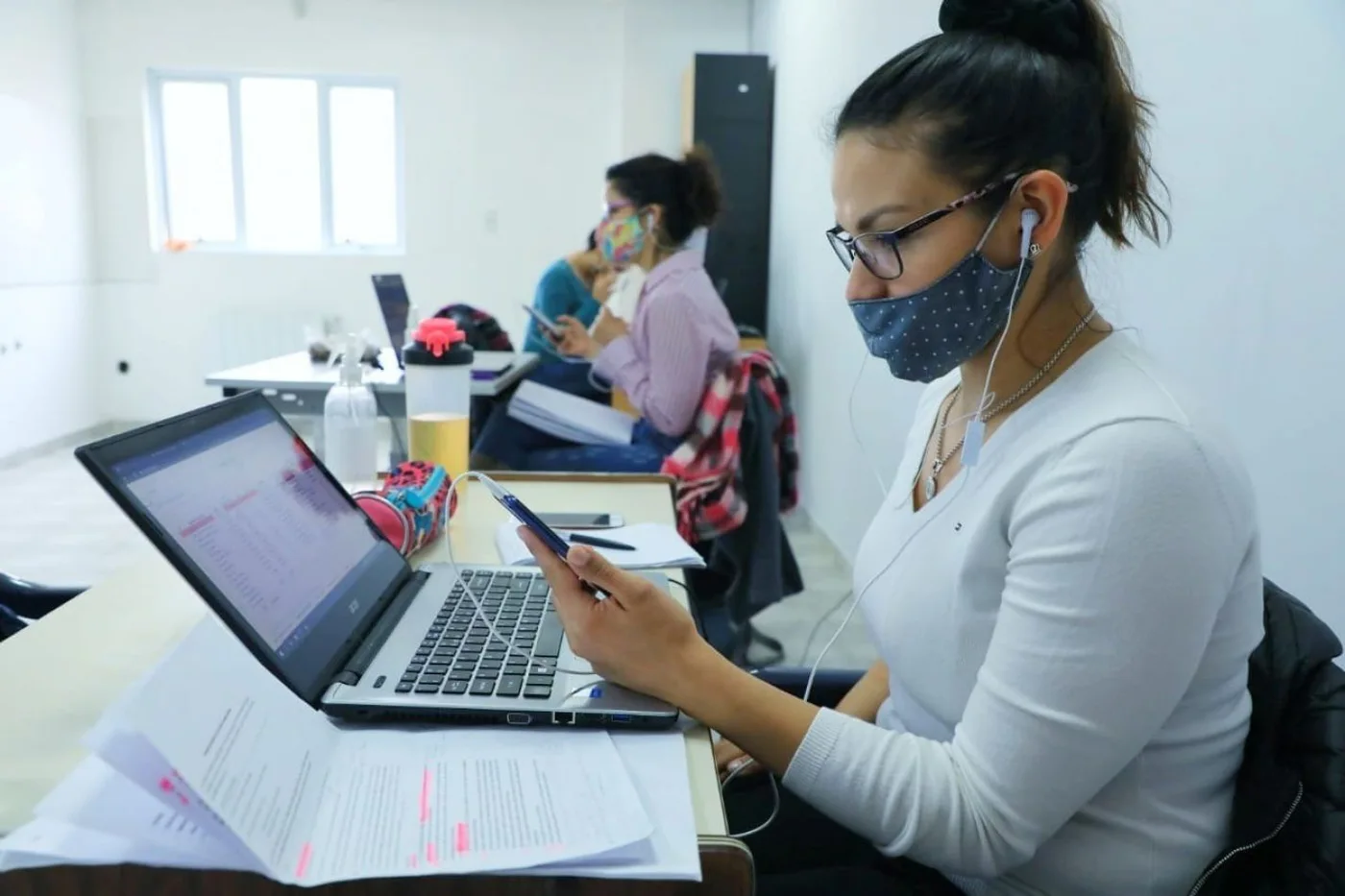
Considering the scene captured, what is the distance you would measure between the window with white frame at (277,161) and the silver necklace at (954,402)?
16.3 ft

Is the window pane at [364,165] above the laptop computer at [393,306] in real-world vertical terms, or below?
above

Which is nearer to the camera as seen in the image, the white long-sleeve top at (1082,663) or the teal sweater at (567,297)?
the white long-sleeve top at (1082,663)

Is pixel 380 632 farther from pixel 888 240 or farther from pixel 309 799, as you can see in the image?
pixel 888 240

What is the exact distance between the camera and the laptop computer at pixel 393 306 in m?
2.91

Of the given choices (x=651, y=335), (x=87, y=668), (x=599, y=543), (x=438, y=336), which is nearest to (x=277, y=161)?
(x=651, y=335)

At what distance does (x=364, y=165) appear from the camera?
216 inches

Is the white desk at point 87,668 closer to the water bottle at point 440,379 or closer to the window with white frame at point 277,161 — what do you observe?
the water bottle at point 440,379

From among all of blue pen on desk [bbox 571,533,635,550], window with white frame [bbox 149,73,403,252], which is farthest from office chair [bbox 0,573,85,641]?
window with white frame [bbox 149,73,403,252]

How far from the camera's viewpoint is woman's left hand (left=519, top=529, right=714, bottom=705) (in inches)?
28.1

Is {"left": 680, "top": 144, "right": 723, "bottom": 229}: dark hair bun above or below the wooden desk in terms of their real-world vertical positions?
above

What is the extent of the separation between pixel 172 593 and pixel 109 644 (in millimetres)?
124

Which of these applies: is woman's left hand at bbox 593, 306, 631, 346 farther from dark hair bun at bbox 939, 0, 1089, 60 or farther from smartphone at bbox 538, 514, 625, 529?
dark hair bun at bbox 939, 0, 1089, 60

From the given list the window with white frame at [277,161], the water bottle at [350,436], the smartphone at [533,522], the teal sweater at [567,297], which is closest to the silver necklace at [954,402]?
the smartphone at [533,522]

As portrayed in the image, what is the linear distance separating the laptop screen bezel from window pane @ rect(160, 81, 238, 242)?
17.0ft
